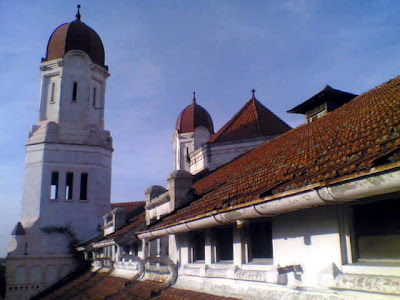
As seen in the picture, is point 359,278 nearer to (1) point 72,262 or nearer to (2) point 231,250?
(2) point 231,250

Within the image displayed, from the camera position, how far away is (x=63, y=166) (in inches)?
1043

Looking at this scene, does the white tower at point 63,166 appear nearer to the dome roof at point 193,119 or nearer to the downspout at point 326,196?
the dome roof at point 193,119

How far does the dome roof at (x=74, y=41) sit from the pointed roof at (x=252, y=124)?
11.5m

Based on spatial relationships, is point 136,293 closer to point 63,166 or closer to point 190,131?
point 63,166

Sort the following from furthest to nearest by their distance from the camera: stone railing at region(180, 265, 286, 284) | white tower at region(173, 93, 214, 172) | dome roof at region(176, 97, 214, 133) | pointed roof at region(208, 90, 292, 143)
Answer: dome roof at region(176, 97, 214, 133) < white tower at region(173, 93, 214, 172) < pointed roof at region(208, 90, 292, 143) < stone railing at region(180, 265, 286, 284)

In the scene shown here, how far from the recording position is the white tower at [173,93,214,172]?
36.4m

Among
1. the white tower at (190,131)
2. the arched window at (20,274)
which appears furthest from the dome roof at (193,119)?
the arched window at (20,274)

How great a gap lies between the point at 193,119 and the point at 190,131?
131 cm

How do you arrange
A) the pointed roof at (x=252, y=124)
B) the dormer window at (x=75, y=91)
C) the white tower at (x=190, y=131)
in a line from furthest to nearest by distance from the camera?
the white tower at (x=190, y=131) → the dormer window at (x=75, y=91) → the pointed roof at (x=252, y=124)

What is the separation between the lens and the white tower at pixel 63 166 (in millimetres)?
24578

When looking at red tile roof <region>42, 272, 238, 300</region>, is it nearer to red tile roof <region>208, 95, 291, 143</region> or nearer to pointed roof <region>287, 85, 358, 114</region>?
pointed roof <region>287, 85, 358, 114</region>

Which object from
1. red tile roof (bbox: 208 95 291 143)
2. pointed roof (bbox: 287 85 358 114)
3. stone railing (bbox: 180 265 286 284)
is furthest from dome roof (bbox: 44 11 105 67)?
stone railing (bbox: 180 265 286 284)

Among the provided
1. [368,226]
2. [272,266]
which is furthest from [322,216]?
[272,266]

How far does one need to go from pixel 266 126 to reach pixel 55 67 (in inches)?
602
